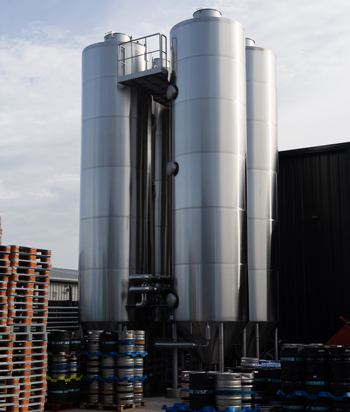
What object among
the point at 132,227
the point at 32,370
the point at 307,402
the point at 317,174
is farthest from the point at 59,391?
the point at 317,174

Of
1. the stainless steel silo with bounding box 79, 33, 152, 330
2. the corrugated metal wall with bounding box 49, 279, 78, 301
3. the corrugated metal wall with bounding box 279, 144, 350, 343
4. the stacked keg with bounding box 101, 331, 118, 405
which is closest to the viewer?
the stacked keg with bounding box 101, 331, 118, 405

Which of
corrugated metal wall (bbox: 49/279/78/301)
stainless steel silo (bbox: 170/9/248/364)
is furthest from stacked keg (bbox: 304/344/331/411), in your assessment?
corrugated metal wall (bbox: 49/279/78/301)

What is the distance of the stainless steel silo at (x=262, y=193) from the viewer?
64.3ft

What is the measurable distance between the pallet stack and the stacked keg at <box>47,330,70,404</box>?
0.92 m

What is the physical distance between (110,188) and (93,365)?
5.35 meters

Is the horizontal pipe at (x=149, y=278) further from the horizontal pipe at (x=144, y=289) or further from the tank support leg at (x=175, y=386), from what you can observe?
the tank support leg at (x=175, y=386)

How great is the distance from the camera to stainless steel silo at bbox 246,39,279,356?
64.3 feet

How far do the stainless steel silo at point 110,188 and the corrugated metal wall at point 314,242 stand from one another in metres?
5.95

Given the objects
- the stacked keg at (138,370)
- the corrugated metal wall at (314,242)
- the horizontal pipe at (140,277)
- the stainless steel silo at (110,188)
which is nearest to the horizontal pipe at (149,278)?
the horizontal pipe at (140,277)

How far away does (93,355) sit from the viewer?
16266 millimetres

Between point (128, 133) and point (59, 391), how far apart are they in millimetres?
7972

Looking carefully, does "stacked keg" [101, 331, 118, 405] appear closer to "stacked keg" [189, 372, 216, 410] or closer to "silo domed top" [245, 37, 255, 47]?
"stacked keg" [189, 372, 216, 410]

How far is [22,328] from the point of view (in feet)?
47.8

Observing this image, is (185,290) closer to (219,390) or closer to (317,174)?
(219,390)
